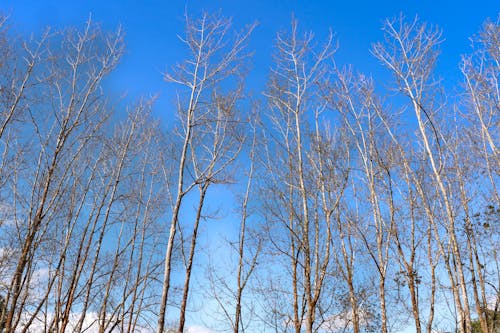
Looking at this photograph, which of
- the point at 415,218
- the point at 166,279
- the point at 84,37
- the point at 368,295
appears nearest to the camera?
the point at 166,279

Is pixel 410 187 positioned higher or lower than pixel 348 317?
higher

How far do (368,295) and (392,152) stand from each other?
175 inches

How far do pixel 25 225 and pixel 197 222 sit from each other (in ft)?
14.5

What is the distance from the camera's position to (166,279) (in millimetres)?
7160

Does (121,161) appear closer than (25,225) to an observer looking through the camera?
No

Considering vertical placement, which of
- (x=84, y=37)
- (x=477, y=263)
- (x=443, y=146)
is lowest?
(x=477, y=263)

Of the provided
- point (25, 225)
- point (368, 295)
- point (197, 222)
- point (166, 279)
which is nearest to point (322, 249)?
point (368, 295)

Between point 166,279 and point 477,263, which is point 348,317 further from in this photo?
point 166,279

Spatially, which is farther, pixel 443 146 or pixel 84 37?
pixel 443 146

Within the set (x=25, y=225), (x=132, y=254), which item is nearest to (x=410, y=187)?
(x=132, y=254)

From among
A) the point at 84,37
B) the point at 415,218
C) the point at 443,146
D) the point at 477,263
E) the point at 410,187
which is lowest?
the point at 477,263

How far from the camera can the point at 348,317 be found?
38.8 ft

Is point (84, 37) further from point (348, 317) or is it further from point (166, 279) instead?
point (348, 317)

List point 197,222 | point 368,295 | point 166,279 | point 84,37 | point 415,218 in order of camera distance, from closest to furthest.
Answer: point 166,279, point 84,37, point 197,222, point 368,295, point 415,218
